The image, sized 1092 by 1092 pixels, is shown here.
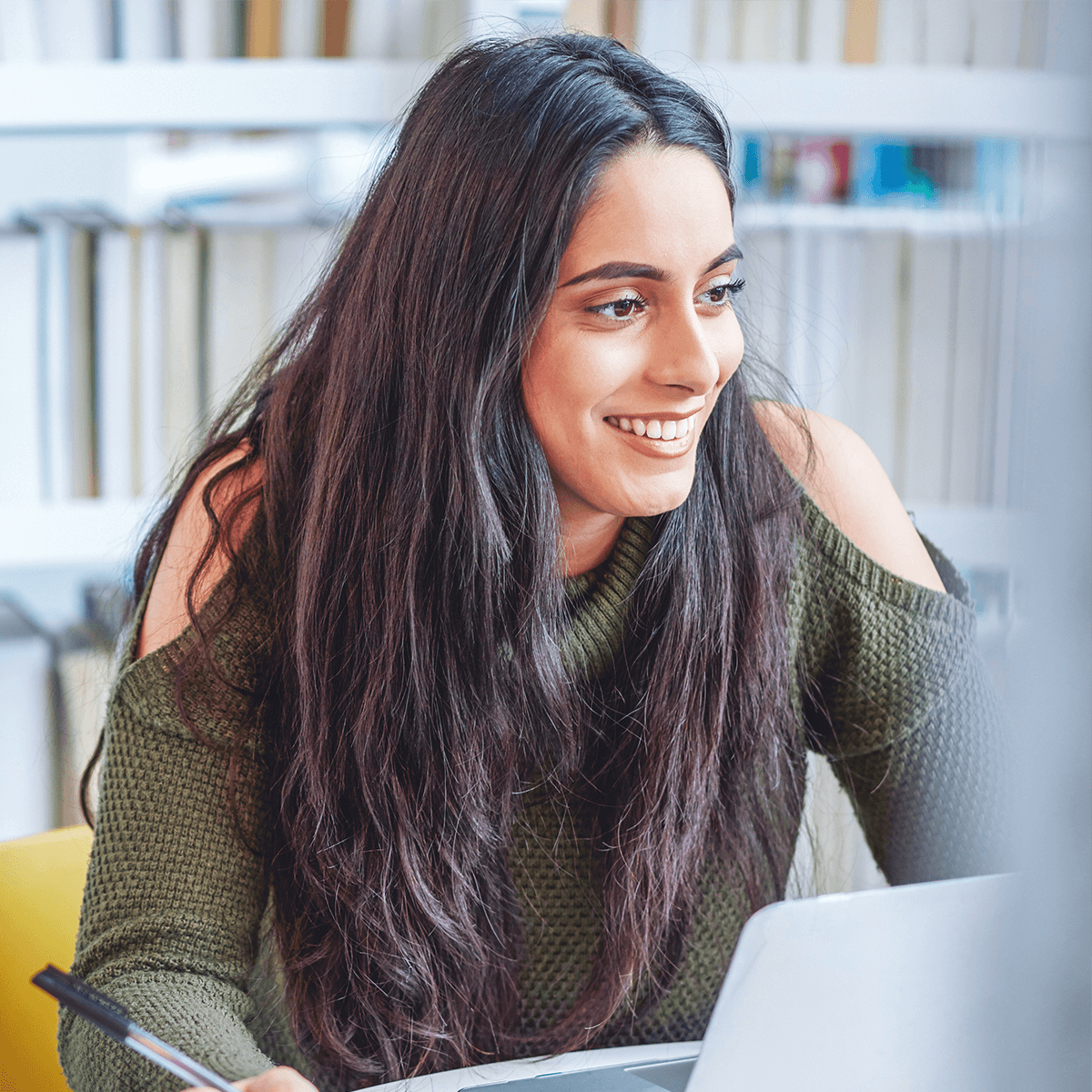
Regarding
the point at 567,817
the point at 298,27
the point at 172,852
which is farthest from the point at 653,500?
the point at 298,27

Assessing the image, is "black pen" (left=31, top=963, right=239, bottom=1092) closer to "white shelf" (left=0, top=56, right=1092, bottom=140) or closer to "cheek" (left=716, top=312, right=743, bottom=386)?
"cheek" (left=716, top=312, right=743, bottom=386)

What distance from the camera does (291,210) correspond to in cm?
139

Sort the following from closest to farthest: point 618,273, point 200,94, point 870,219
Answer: point 618,273
point 200,94
point 870,219

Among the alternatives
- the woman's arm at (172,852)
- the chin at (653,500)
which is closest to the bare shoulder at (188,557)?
the woman's arm at (172,852)

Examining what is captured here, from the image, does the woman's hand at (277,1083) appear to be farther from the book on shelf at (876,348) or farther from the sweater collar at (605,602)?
the book on shelf at (876,348)

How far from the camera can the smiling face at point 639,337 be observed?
0.71 metres

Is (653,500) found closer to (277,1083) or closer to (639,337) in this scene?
(639,337)

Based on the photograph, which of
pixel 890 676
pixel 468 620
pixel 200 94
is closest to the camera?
pixel 468 620

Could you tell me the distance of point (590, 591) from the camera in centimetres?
89

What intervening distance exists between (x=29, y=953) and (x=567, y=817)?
41cm

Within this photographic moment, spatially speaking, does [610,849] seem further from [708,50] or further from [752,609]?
[708,50]

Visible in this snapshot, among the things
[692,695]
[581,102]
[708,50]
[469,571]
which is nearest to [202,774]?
[469,571]

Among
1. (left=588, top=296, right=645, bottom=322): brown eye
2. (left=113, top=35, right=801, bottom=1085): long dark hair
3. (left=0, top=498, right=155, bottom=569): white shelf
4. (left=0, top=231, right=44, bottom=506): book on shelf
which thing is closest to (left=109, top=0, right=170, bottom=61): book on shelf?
(left=0, top=231, right=44, bottom=506): book on shelf

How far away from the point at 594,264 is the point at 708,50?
76 centimetres
